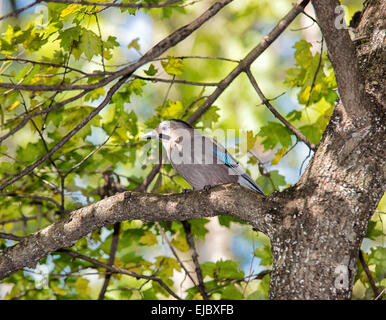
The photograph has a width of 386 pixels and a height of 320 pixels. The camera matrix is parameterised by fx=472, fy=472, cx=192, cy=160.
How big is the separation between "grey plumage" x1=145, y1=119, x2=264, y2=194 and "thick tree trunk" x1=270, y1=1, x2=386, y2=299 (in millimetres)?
1990

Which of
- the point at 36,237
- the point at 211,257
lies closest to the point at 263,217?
the point at 36,237

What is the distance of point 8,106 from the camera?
506cm

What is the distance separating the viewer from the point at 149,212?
11.1 feet

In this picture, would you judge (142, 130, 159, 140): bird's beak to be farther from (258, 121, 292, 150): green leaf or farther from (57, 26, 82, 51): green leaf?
(57, 26, 82, 51): green leaf

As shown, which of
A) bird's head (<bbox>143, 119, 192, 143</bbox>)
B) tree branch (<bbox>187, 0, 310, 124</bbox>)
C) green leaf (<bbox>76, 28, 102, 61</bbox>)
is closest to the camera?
green leaf (<bbox>76, 28, 102, 61</bbox>)

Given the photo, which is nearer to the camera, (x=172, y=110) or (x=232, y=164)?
(x=232, y=164)

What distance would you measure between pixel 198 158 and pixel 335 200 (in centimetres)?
235

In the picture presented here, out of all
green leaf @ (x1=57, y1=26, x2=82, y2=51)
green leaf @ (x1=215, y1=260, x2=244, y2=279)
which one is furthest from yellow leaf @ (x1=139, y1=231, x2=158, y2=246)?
green leaf @ (x1=57, y1=26, x2=82, y2=51)

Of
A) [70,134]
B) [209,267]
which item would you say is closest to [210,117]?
[209,267]

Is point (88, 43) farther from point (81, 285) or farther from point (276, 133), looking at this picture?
point (81, 285)

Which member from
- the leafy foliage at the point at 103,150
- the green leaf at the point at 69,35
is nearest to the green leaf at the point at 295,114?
the leafy foliage at the point at 103,150

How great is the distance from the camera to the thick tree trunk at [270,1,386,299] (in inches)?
106

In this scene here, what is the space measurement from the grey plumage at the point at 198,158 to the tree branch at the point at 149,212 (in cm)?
152
